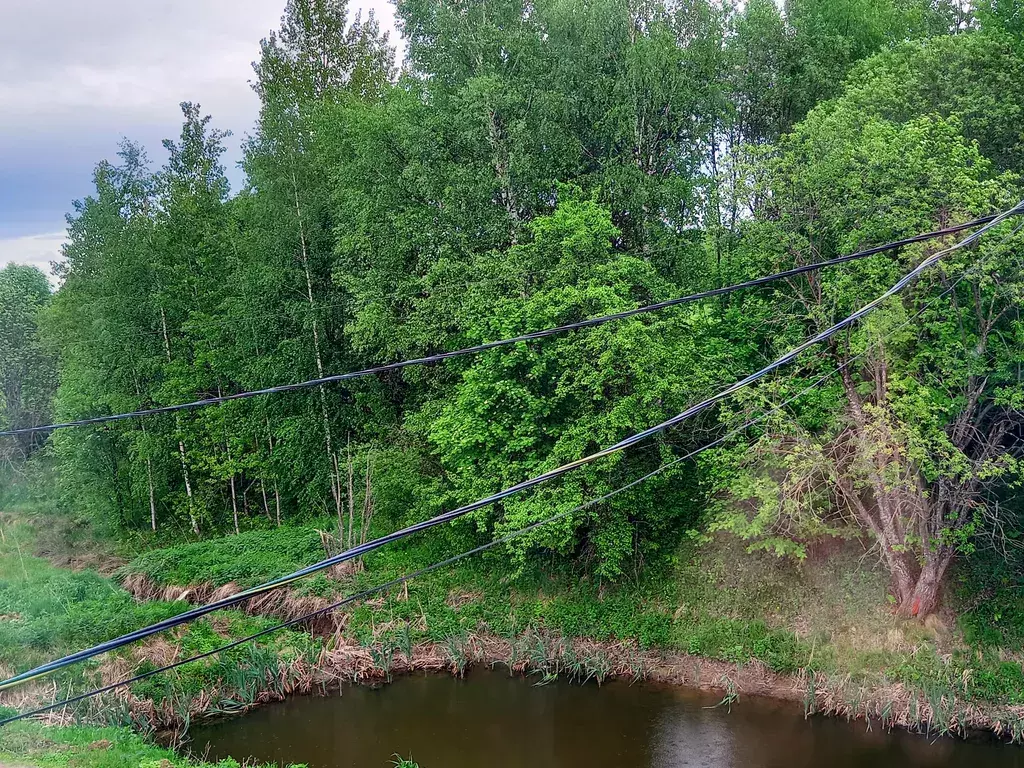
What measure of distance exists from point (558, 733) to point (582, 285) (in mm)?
→ 7892

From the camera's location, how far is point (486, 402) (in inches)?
603

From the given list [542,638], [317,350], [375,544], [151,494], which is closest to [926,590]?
[542,638]

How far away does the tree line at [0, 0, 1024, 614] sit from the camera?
12.6 meters

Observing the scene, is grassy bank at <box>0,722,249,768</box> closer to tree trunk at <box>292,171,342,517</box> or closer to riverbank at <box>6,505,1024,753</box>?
riverbank at <box>6,505,1024,753</box>

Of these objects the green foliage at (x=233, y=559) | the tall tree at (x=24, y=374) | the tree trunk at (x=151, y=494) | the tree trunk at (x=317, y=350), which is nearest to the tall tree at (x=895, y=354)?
the green foliage at (x=233, y=559)

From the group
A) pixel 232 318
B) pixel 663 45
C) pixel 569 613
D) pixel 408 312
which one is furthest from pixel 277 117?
pixel 569 613

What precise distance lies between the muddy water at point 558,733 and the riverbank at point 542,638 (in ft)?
1.14

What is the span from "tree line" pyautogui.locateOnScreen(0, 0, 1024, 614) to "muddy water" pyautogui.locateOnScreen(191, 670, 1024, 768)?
245 cm

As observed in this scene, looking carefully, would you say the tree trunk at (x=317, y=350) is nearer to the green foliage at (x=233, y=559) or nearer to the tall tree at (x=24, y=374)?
the green foliage at (x=233, y=559)

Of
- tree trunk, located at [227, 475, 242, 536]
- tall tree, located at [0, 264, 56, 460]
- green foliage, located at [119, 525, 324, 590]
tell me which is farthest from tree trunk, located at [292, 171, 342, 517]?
tall tree, located at [0, 264, 56, 460]

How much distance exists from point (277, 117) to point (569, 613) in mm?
A: 14053

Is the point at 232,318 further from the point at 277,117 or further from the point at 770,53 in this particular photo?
the point at 770,53

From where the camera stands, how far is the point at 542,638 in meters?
15.3

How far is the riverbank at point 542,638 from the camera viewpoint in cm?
1271
